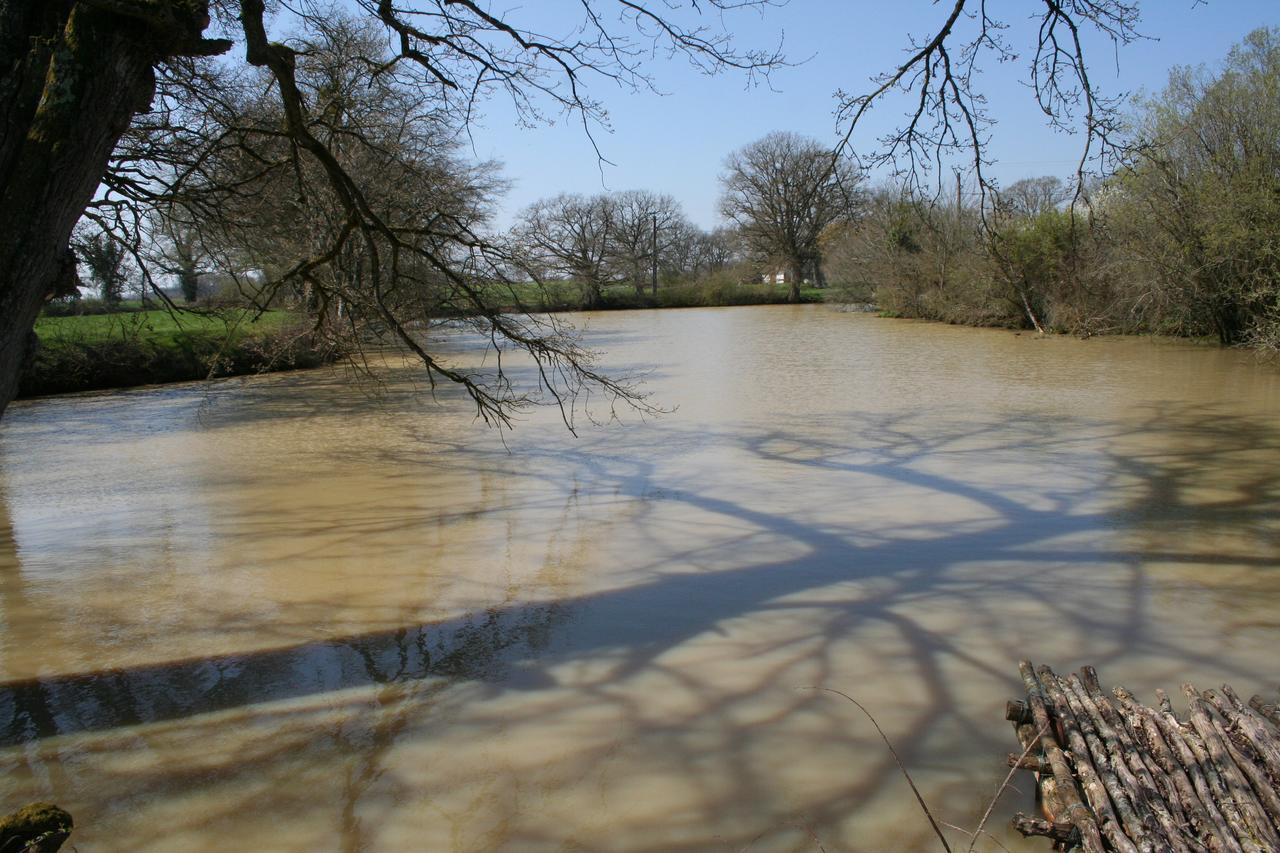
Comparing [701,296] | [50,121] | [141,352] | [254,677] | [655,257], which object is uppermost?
[655,257]

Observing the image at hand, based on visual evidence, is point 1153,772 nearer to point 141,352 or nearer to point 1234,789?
point 1234,789

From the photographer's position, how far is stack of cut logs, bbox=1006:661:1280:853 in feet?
8.43

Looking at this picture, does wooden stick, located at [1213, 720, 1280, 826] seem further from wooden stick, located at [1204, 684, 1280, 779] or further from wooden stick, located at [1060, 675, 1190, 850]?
wooden stick, located at [1060, 675, 1190, 850]

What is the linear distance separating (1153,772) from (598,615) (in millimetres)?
2944

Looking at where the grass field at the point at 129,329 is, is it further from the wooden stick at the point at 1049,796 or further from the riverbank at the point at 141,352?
the wooden stick at the point at 1049,796

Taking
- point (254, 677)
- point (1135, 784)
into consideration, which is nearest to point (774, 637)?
point (1135, 784)

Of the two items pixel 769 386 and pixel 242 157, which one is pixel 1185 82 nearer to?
pixel 769 386

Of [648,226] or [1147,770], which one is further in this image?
[648,226]

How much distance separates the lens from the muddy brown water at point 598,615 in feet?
11.1

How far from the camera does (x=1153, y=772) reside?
2.83m

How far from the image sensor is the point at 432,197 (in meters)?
7.84

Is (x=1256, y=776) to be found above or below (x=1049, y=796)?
above

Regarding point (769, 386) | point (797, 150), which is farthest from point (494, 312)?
point (797, 150)

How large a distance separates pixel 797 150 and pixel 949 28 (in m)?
33.5
